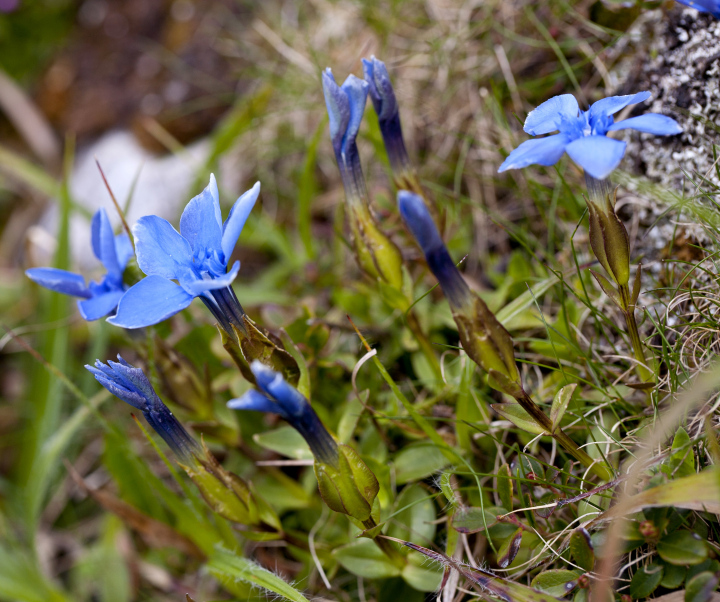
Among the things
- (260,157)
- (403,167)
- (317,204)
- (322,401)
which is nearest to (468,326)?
(403,167)

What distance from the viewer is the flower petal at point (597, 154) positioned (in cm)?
104

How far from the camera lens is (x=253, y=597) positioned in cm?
172

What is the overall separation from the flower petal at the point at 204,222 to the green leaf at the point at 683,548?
1.14 meters

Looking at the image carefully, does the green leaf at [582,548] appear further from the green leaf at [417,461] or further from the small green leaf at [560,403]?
the green leaf at [417,461]

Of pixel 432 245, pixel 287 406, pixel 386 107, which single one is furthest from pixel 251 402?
pixel 386 107

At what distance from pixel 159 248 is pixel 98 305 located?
43cm

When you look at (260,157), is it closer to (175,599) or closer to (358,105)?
(358,105)

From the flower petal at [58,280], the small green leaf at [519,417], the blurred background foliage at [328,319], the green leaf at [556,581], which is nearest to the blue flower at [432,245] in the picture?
the blurred background foliage at [328,319]

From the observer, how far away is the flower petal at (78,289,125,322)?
154cm

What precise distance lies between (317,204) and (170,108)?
1260mm

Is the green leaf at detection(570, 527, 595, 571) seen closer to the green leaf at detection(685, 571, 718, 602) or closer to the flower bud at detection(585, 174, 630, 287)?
the green leaf at detection(685, 571, 718, 602)

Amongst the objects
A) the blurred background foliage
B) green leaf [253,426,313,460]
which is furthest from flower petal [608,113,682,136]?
green leaf [253,426,313,460]

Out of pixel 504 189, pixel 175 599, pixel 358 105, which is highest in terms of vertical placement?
pixel 358 105

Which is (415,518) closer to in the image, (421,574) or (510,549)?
(421,574)
